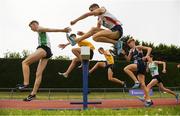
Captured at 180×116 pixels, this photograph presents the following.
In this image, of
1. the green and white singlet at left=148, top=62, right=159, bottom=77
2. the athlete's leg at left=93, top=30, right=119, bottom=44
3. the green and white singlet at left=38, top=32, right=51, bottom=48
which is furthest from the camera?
the green and white singlet at left=148, top=62, right=159, bottom=77

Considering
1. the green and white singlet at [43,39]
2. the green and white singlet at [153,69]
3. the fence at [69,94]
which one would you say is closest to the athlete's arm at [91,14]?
the green and white singlet at [43,39]

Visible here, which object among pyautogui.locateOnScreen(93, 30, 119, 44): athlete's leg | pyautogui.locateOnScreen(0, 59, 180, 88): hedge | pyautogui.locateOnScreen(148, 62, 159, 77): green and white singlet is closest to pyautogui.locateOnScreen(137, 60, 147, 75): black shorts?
pyautogui.locateOnScreen(93, 30, 119, 44): athlete's leg

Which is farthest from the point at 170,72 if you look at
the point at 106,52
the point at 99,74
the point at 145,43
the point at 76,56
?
the point at 145,43

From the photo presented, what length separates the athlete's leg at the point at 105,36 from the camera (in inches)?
351

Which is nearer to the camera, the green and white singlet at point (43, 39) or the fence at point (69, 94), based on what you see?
the green and white singlet at point (43, 39)

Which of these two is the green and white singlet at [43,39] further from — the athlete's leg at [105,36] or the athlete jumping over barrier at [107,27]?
the athlete's leg at [105,36]

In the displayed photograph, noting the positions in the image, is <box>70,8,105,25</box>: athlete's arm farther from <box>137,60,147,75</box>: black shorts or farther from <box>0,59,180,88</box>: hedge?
<box>0,59,180,88</box>: hedge

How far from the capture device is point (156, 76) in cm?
1304

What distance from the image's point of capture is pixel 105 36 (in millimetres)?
8977

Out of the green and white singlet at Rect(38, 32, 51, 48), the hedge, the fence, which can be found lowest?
the fence

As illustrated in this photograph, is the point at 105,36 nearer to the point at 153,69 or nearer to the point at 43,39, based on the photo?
the point at 43,39

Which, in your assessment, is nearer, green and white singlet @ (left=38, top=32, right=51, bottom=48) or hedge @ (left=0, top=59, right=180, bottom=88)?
green and white singlet @ (left=38, top=32, right=51, bottom=48)

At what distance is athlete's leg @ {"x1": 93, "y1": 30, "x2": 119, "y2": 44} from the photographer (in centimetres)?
891

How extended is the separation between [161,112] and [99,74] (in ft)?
62.1
